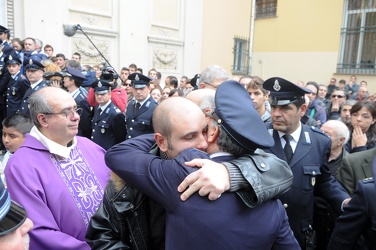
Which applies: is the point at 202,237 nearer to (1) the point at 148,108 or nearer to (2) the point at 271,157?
(2) the point at 271,157

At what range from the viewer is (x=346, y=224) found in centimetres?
181

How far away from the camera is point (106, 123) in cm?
461

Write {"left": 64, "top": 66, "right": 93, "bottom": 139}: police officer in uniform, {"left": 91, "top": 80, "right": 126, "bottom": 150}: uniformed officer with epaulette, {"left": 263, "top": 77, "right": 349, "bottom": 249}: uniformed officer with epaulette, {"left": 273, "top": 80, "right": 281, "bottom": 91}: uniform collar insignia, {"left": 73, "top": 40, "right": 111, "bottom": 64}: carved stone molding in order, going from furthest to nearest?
{"left": 73, "top": 40, "right": 111, "bottom": 64}: carved stone molding, {"left": 64, "top": 66, "right": 93, "bottom": 139}: police officer in uniform, {"left": 91, "top": 80, "right": 126, "bottom": 150}: uniformed officer with epaulette, {"left": 273, "top": 80, "right": 281, "bottom": 91}: uniform collar insignia, {"left": 263, "top": 77, "right": 349, "bottom": 249}: uniformed officer with epaulette

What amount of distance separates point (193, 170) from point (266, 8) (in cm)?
1723

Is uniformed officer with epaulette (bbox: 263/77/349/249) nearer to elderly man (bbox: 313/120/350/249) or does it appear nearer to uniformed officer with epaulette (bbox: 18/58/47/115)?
elderly man (bbox: 313/120/350/249)

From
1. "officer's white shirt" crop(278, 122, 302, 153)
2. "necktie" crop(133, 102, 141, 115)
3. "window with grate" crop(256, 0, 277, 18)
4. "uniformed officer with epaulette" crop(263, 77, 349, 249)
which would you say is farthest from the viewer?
"window with grate" crop(256, 0, 277, 18)

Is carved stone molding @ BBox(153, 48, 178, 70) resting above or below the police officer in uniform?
above

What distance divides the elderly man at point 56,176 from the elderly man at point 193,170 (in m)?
0.68

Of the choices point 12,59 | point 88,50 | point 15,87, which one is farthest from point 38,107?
point 88,50

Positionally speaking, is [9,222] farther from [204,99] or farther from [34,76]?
[34,76]

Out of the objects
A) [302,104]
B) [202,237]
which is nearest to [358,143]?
[302,104]

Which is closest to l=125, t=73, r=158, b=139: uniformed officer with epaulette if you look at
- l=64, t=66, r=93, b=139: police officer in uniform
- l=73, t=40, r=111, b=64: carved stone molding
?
l=64, t=66, r=93, b=139: police officer in uniform

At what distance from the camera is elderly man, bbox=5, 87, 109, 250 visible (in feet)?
5.87

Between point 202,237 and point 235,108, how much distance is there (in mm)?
524
